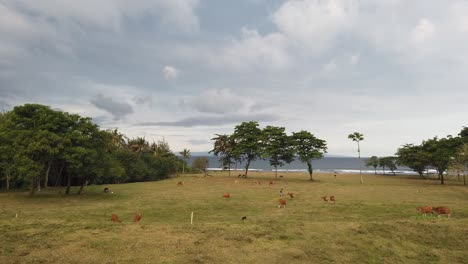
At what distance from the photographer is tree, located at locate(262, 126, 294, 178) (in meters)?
69.8

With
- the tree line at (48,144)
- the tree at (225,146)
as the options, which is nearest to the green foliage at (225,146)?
the tree at (225,146)

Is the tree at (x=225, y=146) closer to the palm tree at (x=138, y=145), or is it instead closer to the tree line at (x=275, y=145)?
the tree line at (x=275, y=145)

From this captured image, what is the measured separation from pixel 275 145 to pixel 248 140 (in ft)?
25.3

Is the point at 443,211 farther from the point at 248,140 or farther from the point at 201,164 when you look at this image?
the point at 201,164

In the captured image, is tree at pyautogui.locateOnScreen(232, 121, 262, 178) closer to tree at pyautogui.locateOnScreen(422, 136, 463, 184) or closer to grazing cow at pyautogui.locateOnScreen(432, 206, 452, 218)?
tree at pyautogui.locateOnScreen(422, 136, 463, 184)

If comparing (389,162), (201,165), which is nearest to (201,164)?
(201,165)

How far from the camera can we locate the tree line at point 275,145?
2653 inches

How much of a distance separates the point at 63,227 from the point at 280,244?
524 inches

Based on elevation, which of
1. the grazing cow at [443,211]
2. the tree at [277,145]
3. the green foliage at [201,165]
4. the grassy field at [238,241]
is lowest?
the grassy field at [238,241]

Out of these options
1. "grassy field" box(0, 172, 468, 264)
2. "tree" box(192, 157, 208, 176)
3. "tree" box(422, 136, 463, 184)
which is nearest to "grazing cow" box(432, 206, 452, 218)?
"grassy field" box(0, 172, 468, 264)

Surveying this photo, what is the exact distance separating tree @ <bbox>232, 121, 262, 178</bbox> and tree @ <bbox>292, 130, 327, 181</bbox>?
363 inches

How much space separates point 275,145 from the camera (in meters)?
70.4

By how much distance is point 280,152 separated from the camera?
7056cm

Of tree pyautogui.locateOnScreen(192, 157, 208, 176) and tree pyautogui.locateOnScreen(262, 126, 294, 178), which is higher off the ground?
tree pyautogui.locateOnScreen(262, 126, 294, 178)
